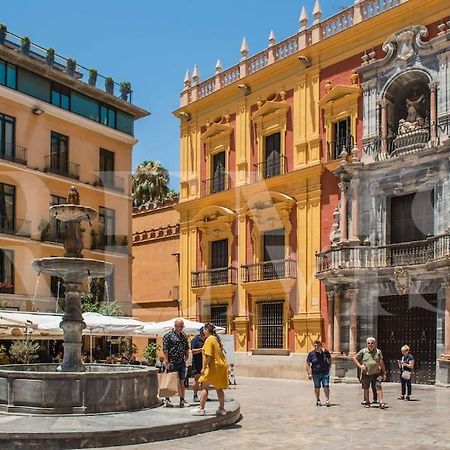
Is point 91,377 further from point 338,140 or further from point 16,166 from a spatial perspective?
point 16,166

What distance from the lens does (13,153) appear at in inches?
1119

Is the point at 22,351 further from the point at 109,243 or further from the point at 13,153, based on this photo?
the point at 109,243

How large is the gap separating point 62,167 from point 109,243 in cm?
425

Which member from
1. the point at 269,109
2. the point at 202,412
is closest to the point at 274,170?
the point at 269,109

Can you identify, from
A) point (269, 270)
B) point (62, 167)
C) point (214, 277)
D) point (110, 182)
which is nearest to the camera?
point (269, 270)

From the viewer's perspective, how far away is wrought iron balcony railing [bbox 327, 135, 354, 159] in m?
24.8

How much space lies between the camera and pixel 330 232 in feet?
82.2

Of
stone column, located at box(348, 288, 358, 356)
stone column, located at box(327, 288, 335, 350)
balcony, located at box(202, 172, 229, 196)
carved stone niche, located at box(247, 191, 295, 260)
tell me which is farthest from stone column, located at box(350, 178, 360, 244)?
balcony, located at box(202, 172, 229, 196)

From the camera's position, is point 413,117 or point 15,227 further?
point 15,227

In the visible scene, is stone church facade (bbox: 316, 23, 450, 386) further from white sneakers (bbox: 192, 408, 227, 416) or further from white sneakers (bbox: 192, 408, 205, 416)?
white sneakers (bbox: 192, 408, 205, 416)

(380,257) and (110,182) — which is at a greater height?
(110,182)

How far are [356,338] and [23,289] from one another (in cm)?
1336

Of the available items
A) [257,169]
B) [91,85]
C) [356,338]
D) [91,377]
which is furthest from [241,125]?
[91,377]

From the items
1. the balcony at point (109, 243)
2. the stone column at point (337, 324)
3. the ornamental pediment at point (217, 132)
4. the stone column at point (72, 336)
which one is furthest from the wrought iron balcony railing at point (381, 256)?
the stone column at point (72, 336)
